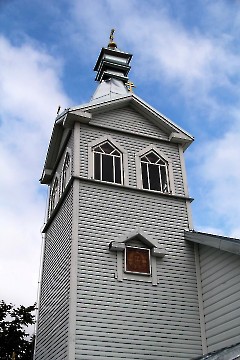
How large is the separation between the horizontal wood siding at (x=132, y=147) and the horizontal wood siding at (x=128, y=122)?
0.22m

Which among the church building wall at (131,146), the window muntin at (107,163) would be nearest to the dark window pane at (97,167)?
the window muntin at (107,163)

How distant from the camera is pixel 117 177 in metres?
16.8

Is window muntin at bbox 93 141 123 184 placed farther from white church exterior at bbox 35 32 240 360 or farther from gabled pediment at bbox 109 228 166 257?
gabled pediment at bbox 109 228 166 257

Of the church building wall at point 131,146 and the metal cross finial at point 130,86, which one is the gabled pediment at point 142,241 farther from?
the metal cross finial at point 130,86

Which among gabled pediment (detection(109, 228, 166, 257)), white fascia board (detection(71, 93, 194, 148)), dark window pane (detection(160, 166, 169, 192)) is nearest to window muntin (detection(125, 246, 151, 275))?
gabled pediment (detection(109, 228, 166, 257))

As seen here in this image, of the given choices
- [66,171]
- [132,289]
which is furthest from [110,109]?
[132,289]

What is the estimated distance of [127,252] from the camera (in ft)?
49.3

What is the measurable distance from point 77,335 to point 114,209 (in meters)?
4.52

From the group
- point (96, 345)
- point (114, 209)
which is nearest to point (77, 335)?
point (96, 345)

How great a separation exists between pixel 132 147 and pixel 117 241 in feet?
14.1

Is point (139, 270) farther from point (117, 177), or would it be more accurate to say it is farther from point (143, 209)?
point (117, 177)

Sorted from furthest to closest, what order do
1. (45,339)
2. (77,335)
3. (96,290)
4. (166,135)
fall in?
(166,135) → (45,339) → (96,290) → (77,335)

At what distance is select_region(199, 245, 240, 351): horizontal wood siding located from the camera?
42.3ft

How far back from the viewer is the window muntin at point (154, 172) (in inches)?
680
